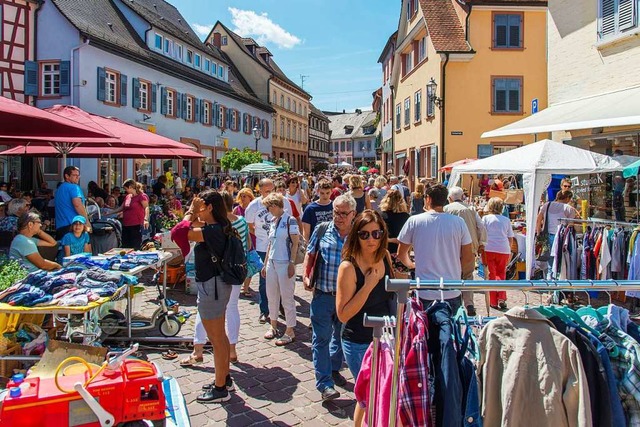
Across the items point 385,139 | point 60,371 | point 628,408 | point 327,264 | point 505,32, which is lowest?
point 60,371

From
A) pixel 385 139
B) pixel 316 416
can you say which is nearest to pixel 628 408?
→ pixel 316 416

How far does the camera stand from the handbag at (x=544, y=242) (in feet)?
28.6

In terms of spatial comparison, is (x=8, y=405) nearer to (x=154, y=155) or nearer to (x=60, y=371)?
(x=60, y=371)

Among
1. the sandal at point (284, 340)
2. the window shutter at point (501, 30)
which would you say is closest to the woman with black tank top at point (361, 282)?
the sandal at point (284, 340)

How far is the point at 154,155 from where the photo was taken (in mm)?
15094

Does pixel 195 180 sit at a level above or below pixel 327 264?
above

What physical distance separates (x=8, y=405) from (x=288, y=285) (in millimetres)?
3481

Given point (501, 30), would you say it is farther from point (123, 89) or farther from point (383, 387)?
point (383, 387)

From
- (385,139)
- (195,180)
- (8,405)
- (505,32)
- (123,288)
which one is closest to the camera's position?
(8,405)

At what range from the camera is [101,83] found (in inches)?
833

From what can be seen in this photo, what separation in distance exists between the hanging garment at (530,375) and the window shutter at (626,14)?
395 inches

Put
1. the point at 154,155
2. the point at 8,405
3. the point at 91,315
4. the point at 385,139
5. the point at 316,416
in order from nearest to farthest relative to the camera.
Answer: the point at 8,405, the point at 316,416, the point at 91,315, the point at 154,155, the point at 385,139

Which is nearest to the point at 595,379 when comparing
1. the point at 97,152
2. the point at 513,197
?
the point at 513,197

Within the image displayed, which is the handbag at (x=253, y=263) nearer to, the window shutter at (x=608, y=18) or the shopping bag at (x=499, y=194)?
the window shutter at (x=608, y=18)
